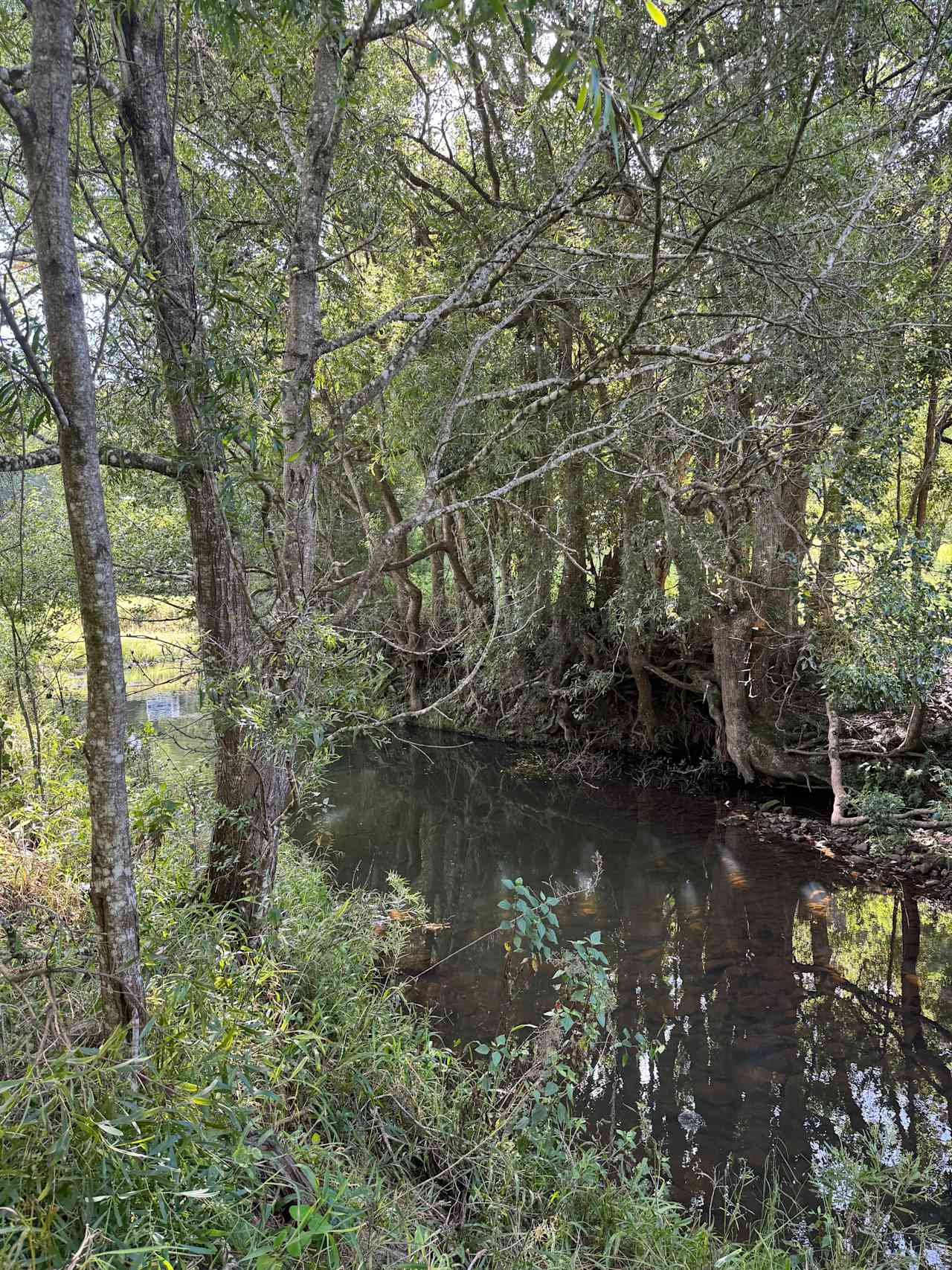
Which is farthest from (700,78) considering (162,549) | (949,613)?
(162,549)

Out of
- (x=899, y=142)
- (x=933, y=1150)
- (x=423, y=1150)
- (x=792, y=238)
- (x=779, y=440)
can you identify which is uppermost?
(x=899, y=142)

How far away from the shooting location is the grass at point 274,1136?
6.16ft

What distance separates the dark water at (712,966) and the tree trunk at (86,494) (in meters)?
3.24

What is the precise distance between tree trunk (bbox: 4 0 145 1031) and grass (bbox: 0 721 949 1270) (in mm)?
219

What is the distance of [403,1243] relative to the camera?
2457 mm

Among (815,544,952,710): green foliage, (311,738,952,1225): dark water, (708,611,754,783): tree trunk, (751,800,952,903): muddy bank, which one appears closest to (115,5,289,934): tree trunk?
(311,738,952,1225): dark water

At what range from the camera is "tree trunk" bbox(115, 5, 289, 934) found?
3.27 meters

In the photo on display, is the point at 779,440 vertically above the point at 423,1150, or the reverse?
the point at 779,440

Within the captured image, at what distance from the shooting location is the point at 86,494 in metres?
2.11

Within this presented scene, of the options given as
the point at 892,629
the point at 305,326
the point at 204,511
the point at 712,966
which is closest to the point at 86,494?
the point at 204,511

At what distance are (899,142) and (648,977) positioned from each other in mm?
6919

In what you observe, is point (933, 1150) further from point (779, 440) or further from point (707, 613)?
point (707, 613)

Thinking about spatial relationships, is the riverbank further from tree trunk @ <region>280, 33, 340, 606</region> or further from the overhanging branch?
tree trunk @ <region>280, 33, 340, 606</region>

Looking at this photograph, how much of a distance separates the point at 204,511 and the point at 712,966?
5.12m
